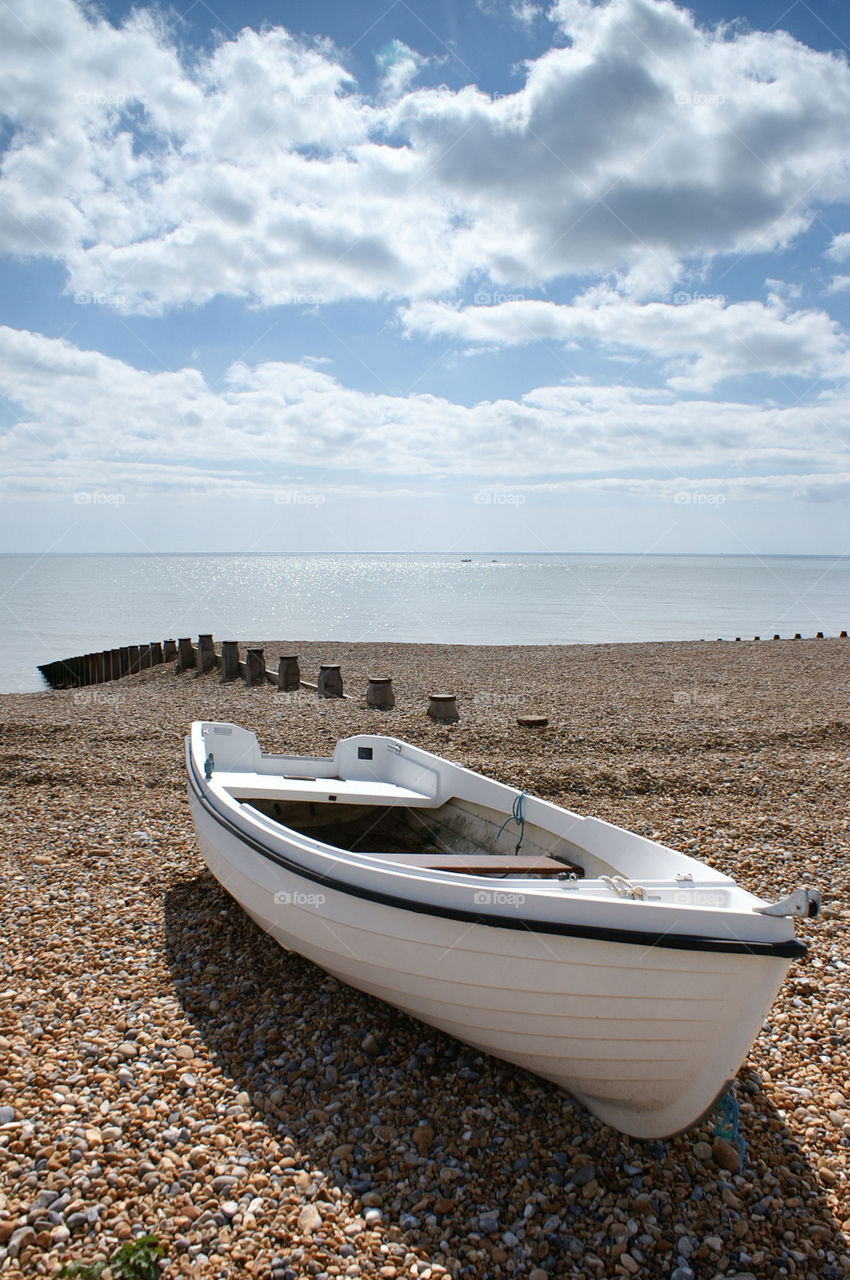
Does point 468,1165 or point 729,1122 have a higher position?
point 729,1122

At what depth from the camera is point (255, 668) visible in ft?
56.5

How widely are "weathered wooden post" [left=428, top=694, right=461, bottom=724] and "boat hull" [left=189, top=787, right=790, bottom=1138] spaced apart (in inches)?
331

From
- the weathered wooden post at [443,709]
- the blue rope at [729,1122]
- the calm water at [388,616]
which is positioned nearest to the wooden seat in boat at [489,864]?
the blue rope at [729,1122]

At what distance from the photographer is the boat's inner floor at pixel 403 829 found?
562 centimetres

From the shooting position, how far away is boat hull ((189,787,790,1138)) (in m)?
3.25

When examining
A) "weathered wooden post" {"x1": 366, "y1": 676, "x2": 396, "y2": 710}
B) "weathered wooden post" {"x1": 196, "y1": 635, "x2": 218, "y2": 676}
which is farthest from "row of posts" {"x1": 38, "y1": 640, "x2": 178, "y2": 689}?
"weathered wooden post" {"x1": 366, "y1": 676, "x2": 396, "y2": 710}

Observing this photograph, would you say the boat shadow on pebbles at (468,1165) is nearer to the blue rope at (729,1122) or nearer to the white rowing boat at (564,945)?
the blue rope at (729,1122)

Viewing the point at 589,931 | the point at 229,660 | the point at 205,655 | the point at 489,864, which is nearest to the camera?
the point at 589,931

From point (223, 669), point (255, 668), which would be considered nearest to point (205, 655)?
point (223, 669)

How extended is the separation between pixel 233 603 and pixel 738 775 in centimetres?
4976

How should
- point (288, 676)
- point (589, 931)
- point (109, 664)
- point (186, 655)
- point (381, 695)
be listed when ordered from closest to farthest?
point (589, 931) < point (381, 695) < point (288, 676) < point (186, 655) < point (109, 664)

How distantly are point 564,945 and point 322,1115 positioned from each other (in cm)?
156

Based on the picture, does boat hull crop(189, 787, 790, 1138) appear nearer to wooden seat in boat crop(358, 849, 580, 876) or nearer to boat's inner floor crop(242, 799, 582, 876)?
wooden seat in boat crop(358, 849, 580, 876)

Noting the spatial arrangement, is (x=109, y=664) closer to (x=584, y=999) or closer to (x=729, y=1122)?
(x=584, y=999)
